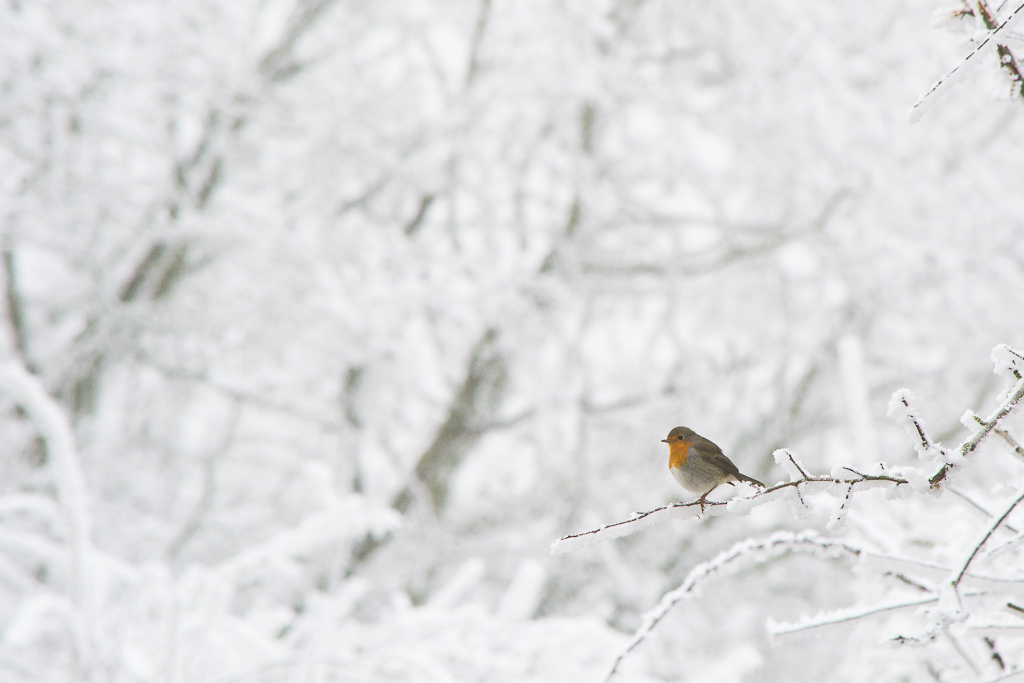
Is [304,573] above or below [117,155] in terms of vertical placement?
below

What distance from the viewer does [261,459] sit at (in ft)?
19.5

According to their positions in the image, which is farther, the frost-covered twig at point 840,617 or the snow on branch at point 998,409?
the frost-covered twig at point 840,617

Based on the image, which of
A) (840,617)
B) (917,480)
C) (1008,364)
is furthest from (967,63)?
(840,617)

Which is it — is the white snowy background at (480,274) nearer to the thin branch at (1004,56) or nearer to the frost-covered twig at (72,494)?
the frost-covered twig at (72,494)

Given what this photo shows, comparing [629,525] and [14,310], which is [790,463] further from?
[14,310]

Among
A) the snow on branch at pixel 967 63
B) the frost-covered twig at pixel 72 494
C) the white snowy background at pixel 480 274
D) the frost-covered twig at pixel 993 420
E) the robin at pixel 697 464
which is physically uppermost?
the white snowy background at pixel 480 274

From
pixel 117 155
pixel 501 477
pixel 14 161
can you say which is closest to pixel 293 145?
pixel 117 155

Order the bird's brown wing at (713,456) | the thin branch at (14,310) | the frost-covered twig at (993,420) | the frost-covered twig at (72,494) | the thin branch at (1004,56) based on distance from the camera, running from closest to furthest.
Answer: the frost-covered twig at (993,420) → the thin branch at (1004,56) → the bird's brown wing at (713,456) → the frost-covered twig at (72,494) → the thin branch at (14,310)

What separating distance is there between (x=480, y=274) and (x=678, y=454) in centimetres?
403

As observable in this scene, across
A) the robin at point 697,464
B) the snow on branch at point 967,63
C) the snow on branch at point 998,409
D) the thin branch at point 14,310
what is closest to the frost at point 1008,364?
the snow on branch at point 998,409

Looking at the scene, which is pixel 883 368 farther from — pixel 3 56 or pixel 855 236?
pixel 3 56

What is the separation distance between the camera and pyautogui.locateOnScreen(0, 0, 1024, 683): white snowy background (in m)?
4.62

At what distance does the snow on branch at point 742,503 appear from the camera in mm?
847

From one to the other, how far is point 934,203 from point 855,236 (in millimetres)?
602
